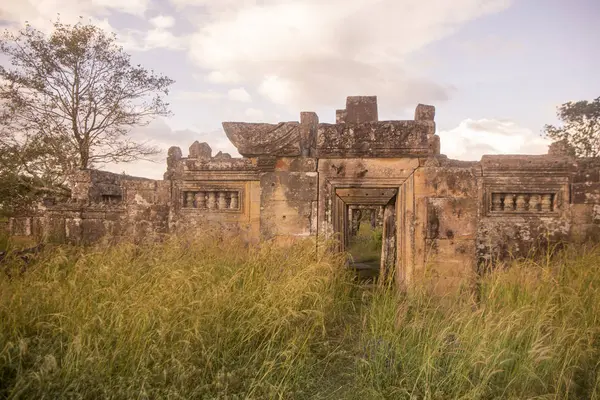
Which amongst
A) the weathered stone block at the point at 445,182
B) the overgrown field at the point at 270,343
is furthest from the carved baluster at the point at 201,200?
the weathered stone block at the point at 445,182

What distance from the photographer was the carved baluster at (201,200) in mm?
6133

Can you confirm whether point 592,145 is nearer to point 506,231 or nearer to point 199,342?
point 506,231

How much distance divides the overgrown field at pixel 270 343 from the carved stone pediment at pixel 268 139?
1551 mm

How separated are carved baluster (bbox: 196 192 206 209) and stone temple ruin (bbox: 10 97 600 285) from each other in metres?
Answer: 0.02

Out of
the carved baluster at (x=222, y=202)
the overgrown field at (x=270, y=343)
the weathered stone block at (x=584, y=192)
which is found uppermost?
the weathered stone block at (x=584, y=192)

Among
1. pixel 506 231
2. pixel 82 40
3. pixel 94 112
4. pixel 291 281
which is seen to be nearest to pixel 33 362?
pixel 291 281

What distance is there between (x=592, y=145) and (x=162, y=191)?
19.3m

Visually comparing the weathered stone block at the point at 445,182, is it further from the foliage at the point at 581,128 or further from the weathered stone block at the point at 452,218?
the foliage at the point at 581,128

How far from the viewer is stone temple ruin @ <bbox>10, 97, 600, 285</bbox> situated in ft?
14.0

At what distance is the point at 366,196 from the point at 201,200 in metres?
2.93

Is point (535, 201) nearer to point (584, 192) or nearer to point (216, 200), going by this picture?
point (584, 192)

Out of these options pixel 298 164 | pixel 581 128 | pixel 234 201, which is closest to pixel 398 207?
pixel 298 164

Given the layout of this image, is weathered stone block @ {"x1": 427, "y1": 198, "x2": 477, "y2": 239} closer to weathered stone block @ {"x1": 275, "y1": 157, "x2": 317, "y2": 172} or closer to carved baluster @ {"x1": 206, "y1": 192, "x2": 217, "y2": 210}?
weathered stone block @ {"x1": 275, "y1": 157, "x2": 317, "y2": 172}

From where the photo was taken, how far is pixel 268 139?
444cm
